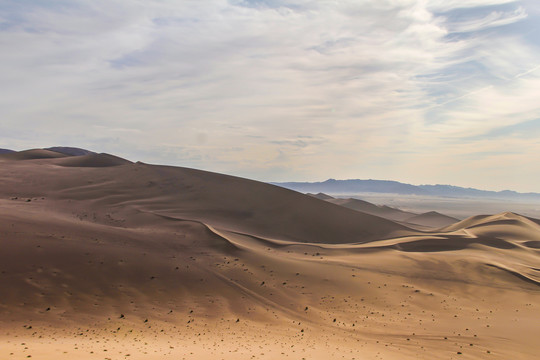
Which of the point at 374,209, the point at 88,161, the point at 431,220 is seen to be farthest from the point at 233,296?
the point at 374,209

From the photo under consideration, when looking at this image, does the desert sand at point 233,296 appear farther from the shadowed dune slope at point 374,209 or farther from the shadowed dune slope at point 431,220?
the shadowed dune slope at point 374,209

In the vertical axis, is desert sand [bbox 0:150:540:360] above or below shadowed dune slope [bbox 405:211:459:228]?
above

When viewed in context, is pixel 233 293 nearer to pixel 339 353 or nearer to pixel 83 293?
pixel 83 293

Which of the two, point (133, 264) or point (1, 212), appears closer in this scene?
point (133, 264)

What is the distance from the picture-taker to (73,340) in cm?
859

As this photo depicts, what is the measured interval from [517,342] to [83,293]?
1284 centimetres

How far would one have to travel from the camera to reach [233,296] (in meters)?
13.8

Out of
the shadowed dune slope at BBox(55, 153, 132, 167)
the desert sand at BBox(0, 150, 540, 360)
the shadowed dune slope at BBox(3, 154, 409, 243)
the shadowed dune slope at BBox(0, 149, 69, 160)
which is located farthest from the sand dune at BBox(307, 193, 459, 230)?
the desert sand at BBox(0, 150, 540, 360)

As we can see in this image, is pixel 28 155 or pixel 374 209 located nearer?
pixel 28 155

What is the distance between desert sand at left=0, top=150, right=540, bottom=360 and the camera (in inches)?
367

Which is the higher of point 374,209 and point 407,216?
point 374,209

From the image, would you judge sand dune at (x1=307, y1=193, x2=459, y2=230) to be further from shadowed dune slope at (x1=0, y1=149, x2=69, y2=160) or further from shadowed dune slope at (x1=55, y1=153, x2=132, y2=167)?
shadowed dune slope at (x1=0, y1=149, x2=69, y2=160)

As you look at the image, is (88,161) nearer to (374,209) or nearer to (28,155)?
(28,155)

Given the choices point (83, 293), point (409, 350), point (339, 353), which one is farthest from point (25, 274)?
point (409, 350)
